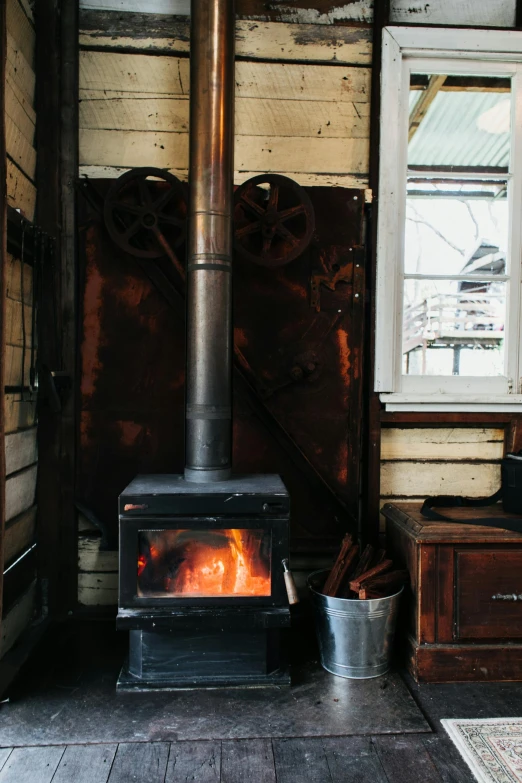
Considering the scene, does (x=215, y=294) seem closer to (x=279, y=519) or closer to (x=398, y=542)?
(x=279, y=519)

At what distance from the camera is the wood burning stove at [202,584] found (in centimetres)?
207

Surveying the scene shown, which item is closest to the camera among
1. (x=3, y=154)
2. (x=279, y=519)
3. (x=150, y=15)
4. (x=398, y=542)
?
(x=3, y=154)

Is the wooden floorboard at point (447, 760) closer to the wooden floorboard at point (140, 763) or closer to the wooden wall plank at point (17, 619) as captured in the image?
the wooden floorboard at point (140, 763)

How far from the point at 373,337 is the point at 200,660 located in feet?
5.18

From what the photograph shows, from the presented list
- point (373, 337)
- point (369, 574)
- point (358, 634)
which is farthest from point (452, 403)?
point (358, 634)

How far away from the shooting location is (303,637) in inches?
101

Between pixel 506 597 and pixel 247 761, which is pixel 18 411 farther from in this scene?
pixel 506 597

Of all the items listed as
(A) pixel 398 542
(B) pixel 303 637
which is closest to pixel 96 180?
(A) pixel 398 542

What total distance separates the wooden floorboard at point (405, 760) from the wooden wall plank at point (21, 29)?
287 centimetres

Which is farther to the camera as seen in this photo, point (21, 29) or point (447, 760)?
point (21, 29)

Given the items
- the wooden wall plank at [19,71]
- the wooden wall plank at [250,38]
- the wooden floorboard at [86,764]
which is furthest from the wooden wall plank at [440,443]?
the wooden wall plank at [19,71]

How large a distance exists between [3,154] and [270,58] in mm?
1392

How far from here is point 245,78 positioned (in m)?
2.69

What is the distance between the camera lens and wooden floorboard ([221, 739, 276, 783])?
5.38 feet
